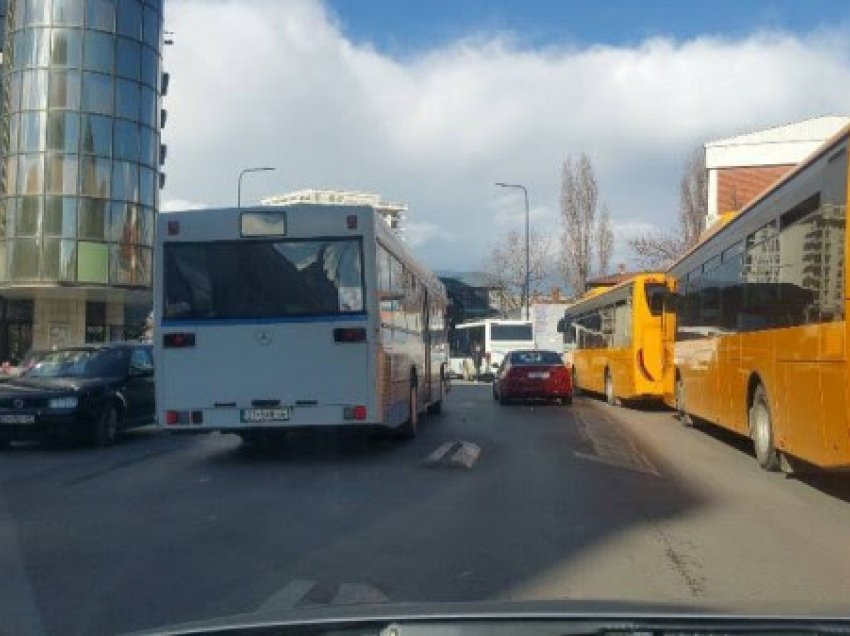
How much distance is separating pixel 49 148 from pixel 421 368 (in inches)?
1528

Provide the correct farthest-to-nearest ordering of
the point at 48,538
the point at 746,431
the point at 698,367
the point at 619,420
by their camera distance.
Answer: the point at 619,420
the point at 698,367
the point at 746,431
the point at 48,538

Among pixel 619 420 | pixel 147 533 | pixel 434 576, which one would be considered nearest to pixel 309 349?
pixel 147 533

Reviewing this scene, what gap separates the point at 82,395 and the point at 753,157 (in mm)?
41972

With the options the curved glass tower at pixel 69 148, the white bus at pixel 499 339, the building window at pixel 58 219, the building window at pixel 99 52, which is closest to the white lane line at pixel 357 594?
the white bus at pixel 499 339

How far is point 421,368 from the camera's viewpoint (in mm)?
18109

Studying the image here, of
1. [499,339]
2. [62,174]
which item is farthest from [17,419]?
[62,174]

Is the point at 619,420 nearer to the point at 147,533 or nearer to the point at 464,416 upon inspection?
the point at 464,416

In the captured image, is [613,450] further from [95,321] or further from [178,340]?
[95,321]

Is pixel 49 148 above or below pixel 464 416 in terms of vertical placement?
above

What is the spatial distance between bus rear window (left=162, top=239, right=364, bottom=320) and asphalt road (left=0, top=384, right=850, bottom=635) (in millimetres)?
1972

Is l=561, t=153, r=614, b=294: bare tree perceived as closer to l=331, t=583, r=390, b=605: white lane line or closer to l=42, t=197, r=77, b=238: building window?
l=42, t=197, r=77, b=238: building window

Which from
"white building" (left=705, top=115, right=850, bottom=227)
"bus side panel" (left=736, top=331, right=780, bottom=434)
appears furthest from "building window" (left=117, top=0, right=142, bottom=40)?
"bus side panel" (left=736, top=331, right=780, bottom=434)

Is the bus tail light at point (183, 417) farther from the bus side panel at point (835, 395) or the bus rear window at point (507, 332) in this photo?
the bus rear window at point (507, 332)

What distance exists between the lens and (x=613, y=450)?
14.5 m
